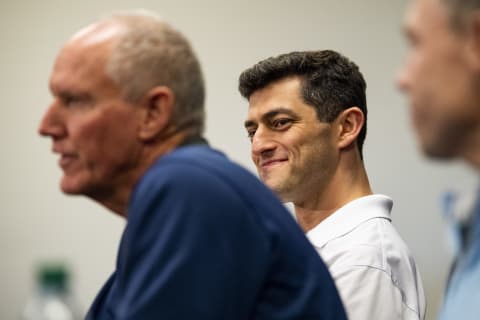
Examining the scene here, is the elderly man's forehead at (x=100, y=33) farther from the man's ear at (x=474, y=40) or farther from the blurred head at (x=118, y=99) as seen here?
the man's ear at (x=474, y=40)

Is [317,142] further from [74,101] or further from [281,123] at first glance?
[74,101]

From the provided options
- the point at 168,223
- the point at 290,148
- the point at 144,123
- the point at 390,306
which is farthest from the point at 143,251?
the point at 290,148

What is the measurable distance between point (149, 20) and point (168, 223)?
30 cm

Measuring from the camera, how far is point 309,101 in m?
1.84

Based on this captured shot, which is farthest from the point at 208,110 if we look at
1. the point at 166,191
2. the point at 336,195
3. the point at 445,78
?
the point at 445,78

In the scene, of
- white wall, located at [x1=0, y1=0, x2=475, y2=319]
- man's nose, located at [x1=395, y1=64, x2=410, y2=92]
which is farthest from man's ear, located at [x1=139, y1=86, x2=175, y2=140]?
white wall, located at [x1=0, y1=0, x2=475, y2=319]

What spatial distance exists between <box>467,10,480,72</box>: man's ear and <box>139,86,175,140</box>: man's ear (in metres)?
0.39

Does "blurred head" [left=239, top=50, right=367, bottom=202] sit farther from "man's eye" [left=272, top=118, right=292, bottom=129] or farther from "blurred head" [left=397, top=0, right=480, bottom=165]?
"blurred head" [left=397, top=0, right=480, bottom=165]

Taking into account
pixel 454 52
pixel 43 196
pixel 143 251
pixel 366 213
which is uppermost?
pixel 454 52

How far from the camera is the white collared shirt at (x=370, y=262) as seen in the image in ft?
4.85

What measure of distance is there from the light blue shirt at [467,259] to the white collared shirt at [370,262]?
0.50 meters

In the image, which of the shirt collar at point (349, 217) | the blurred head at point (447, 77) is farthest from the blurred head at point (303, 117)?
the blurred head at point (447, 77)

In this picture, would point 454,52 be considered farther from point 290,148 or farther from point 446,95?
point 290,148

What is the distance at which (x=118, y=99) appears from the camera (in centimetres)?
107
